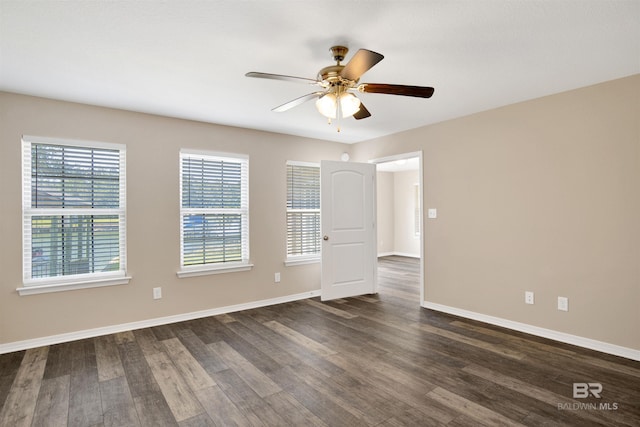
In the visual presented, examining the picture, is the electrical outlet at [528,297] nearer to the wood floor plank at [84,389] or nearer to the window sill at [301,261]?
the window sill at [301,261]

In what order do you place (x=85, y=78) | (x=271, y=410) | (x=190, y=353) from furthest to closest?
(x=190, y=353)
(x=85, y=78)
(x=271, y=410)

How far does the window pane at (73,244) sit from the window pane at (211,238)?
0.75 metres

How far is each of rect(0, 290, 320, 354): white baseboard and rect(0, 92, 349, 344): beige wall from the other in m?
0.05

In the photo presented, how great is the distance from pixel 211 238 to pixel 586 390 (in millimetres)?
3900

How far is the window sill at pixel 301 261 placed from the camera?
4895 mm

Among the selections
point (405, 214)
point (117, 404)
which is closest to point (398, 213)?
point (405, 214)

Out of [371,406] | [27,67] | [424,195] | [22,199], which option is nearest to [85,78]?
[27,67]

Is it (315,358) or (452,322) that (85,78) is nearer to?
(315,358)

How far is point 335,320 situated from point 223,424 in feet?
6.81

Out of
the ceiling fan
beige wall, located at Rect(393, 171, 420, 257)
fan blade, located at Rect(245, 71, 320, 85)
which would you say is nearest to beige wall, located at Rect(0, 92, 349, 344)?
the ceiling fan

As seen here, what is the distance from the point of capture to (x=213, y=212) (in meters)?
4.30

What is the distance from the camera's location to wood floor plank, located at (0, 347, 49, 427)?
2117mm

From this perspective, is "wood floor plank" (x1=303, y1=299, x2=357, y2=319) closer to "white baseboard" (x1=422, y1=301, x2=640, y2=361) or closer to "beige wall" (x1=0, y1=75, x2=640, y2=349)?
"beige wall" (x1=0, y1=75, x2=640, y2=349)

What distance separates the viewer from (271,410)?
7.16ft
